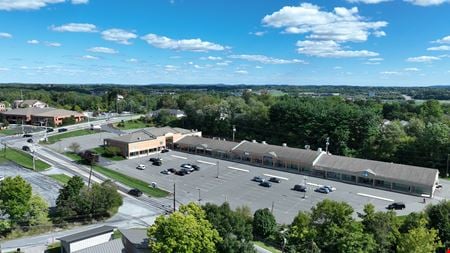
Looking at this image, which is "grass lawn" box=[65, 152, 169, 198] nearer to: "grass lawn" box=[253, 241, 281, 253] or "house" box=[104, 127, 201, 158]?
"house" box=[104, 127, 201, 158]

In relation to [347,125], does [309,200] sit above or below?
below

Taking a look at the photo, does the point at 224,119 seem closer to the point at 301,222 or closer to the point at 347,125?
the point at 347,125

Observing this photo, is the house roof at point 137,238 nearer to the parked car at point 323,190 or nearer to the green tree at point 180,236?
the green tree at point 180,236

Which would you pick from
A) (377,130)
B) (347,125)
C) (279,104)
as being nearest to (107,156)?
(279,104)

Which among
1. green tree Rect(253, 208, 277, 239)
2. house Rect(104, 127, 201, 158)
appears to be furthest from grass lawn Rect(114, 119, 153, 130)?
green tree Rect(253, 208, 277, 239)

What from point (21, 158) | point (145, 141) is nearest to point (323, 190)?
point (145, 141)
